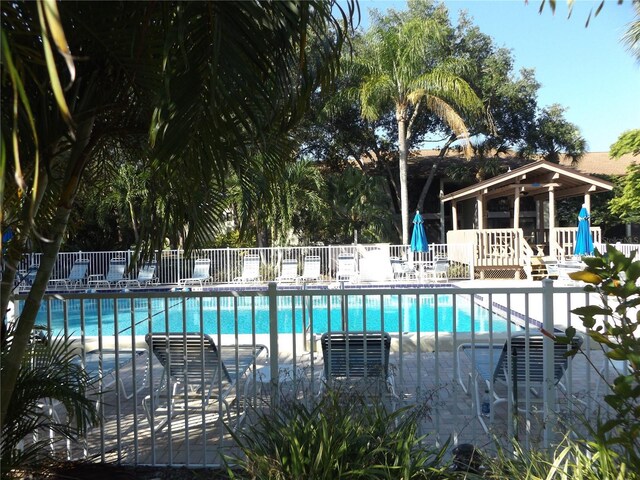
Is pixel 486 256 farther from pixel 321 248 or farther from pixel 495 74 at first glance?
pixel 495 74

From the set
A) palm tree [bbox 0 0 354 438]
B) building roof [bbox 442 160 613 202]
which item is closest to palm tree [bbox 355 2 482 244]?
building roof [bbox 442 160 613 202]

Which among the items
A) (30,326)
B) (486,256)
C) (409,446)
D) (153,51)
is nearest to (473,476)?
(409,446)

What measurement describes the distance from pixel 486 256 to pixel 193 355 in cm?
1475

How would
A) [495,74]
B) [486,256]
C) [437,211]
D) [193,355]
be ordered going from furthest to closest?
[437,211] < [495,74] < [486,256] < [193,355]

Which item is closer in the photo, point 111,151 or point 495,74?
point 111,151

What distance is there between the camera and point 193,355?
4.72m

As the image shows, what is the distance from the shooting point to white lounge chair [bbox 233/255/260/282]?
58.9 ft

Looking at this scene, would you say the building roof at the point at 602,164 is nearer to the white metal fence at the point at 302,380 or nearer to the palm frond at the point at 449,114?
the palm frond at the point at 449,114

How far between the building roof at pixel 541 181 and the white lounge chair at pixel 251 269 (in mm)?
8484

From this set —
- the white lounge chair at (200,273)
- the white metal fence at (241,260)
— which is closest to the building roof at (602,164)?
the white metal fence at (241,260)

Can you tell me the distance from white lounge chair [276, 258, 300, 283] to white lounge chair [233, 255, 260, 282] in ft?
2.67

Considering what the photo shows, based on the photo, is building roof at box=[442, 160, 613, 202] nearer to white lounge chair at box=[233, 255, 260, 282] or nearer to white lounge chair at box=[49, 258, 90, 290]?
white lounge chair at box=[233, 255, 260, 282]

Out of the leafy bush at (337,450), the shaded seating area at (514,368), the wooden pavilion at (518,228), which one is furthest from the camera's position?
the wooden pavilion at (518,228)

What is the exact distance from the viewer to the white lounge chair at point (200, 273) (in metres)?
18.1
